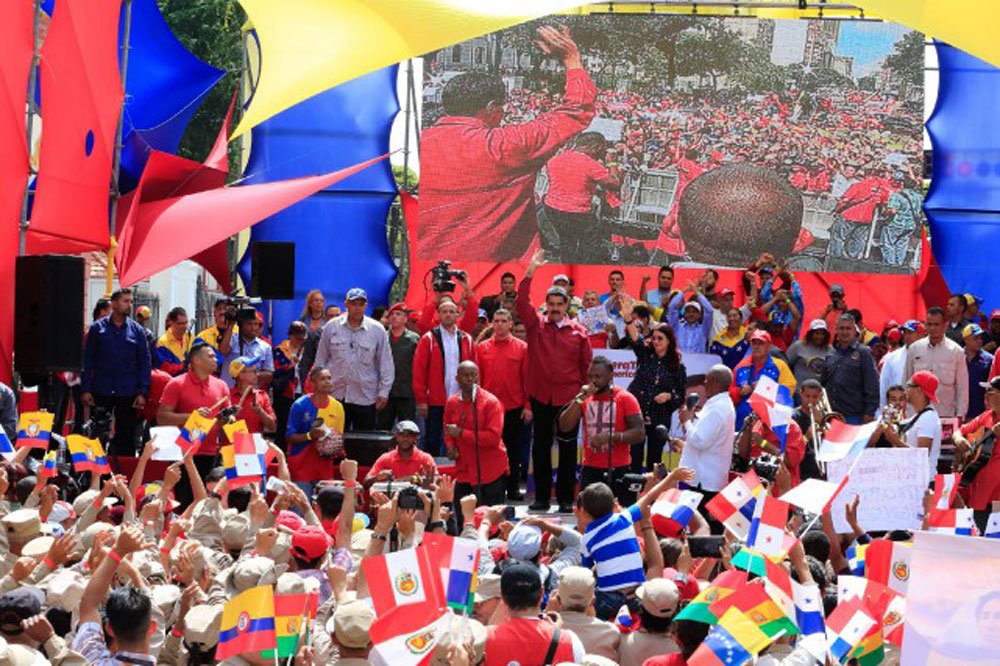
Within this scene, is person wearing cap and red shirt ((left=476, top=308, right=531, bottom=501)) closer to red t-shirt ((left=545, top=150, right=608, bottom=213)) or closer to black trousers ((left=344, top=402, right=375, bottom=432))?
black trousers ((left=344, top=402, right=375, bottom=432))

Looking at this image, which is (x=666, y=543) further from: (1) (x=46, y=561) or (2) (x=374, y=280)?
(2) (x=374, y=280)

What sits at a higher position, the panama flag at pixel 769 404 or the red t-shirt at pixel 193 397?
the panama flag at pixel 769 404

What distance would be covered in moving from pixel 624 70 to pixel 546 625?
15.9 m

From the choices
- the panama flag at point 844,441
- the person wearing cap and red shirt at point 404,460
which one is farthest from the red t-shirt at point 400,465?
the panama flag at point 844,441

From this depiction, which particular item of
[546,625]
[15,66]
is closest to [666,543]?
[546,625]

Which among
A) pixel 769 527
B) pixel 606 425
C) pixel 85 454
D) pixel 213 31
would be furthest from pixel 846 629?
pixel 213 31

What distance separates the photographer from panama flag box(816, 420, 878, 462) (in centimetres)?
966

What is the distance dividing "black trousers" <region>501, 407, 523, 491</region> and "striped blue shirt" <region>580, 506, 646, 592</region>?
21.1ft

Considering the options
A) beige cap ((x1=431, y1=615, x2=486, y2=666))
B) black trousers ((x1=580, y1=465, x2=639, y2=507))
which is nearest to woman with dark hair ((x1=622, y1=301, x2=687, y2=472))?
black trousers ((x1=580, y1=465, x2=639, y2=507))

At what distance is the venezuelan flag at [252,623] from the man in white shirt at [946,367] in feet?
32.4

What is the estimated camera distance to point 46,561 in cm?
775

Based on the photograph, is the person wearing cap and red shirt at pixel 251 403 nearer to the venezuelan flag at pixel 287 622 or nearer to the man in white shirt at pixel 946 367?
the man in white shirt at pixel 946 367

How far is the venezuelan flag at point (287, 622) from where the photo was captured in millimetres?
6160

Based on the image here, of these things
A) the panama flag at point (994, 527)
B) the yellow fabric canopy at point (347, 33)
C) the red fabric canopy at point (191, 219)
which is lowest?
the panama flag at point (994, 527)
